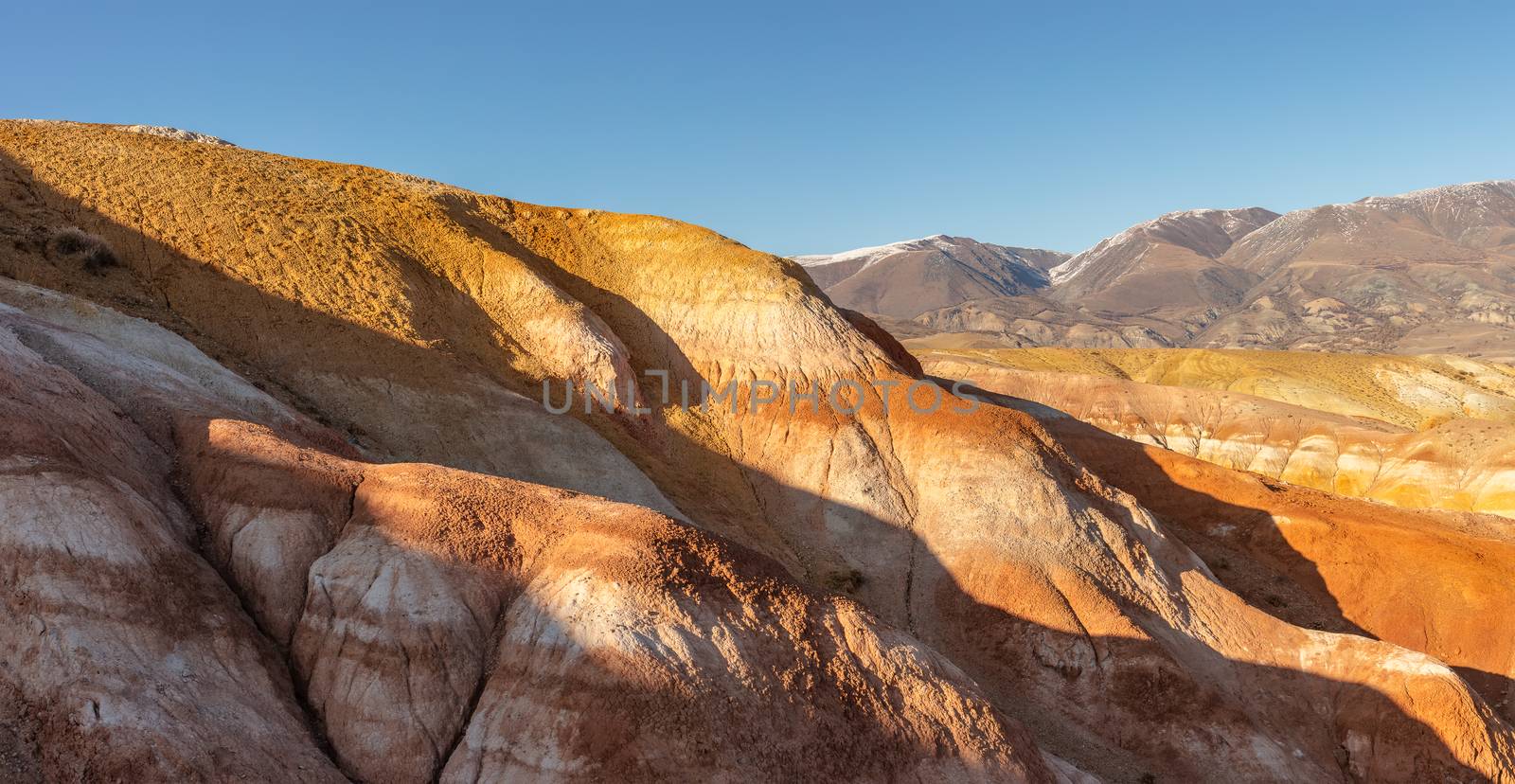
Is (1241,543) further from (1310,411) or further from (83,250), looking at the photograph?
(1310,411)

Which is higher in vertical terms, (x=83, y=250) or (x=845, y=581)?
(x=83, y=250)

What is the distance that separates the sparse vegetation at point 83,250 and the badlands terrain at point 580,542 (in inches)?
2.5

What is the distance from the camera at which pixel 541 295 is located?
78.4 ft

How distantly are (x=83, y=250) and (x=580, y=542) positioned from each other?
16.7 meters

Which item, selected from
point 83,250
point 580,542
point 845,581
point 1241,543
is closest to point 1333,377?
point 1241,543

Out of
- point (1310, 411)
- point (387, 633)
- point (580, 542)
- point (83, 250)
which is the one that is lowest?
point (1310, 411)

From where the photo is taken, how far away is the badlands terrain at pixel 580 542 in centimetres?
959

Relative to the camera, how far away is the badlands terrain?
9586 mm

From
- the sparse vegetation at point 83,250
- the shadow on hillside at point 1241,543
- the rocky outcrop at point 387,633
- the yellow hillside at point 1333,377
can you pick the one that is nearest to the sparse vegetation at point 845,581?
the rocky outcrop at point 387,633

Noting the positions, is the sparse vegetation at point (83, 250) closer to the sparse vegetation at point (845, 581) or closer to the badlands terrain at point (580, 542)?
the badlands terrain at point (580, 542)

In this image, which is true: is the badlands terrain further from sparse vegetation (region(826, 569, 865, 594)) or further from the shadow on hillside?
sparse vegetation (region(826, 569, 865, 594))

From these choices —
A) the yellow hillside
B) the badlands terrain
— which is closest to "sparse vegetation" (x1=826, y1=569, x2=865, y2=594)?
the badlands terrain

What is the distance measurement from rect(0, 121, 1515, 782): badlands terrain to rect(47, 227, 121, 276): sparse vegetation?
0.21ft

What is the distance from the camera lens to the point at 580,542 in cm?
1152
